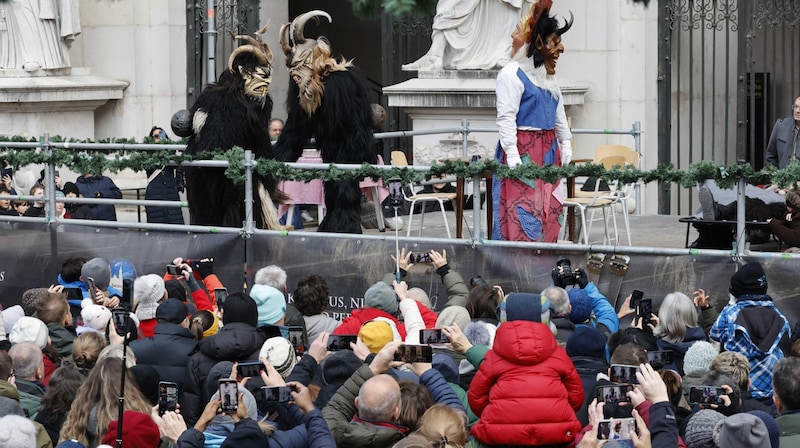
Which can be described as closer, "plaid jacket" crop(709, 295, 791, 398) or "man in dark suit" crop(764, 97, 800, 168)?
"plaid jacket" crop(709, 295, 791, 398)

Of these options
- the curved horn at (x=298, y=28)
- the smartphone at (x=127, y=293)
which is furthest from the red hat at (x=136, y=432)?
the curved horn at (x=298, y=28)

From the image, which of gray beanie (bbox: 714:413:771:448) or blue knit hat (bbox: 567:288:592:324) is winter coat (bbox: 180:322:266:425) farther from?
gray beanie (bbox: 714:413:771:448)

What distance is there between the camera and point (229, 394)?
6.58 m

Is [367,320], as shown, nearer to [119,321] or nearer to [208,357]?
[208,357]

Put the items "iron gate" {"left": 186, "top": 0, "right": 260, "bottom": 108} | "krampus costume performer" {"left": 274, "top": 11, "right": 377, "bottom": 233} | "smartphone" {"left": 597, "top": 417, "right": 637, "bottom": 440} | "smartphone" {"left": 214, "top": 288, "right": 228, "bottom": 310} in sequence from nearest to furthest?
"smartphone" {"left": 597, "top": 417, "right": 637, "bottom": 440}
"smartphone" {"left": 214, "top": 288, "right": 228, "bottom": 310}
"krampus costume performer" {"left": 274, "top": 11, "right": 377, "bottom": 233}
"iron gate" {"left": 186, "top": 0, "right": 260, "bottom": 108}

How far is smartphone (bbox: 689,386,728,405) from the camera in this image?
690 centimetres

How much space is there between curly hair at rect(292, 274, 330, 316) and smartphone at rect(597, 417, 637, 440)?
11.2 ft

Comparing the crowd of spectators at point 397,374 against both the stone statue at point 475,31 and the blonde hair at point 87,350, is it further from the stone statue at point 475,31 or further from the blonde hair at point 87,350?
the stone statue at point 475,31

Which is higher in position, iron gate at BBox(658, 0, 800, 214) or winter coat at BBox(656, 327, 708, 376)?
iron gate at BBox(658, 0, 800, 214)

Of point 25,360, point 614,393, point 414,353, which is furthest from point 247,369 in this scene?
point 614,393

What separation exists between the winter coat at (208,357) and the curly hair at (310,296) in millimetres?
1342

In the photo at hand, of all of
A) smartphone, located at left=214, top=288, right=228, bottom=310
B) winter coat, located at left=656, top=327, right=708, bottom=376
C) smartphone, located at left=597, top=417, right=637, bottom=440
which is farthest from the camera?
smartphone, located at left=214, top=288, right=228, bottom=310

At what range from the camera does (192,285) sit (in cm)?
1116

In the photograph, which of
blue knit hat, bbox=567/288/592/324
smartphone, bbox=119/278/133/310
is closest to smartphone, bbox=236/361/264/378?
smartphone, bbox=119/278/133/310
